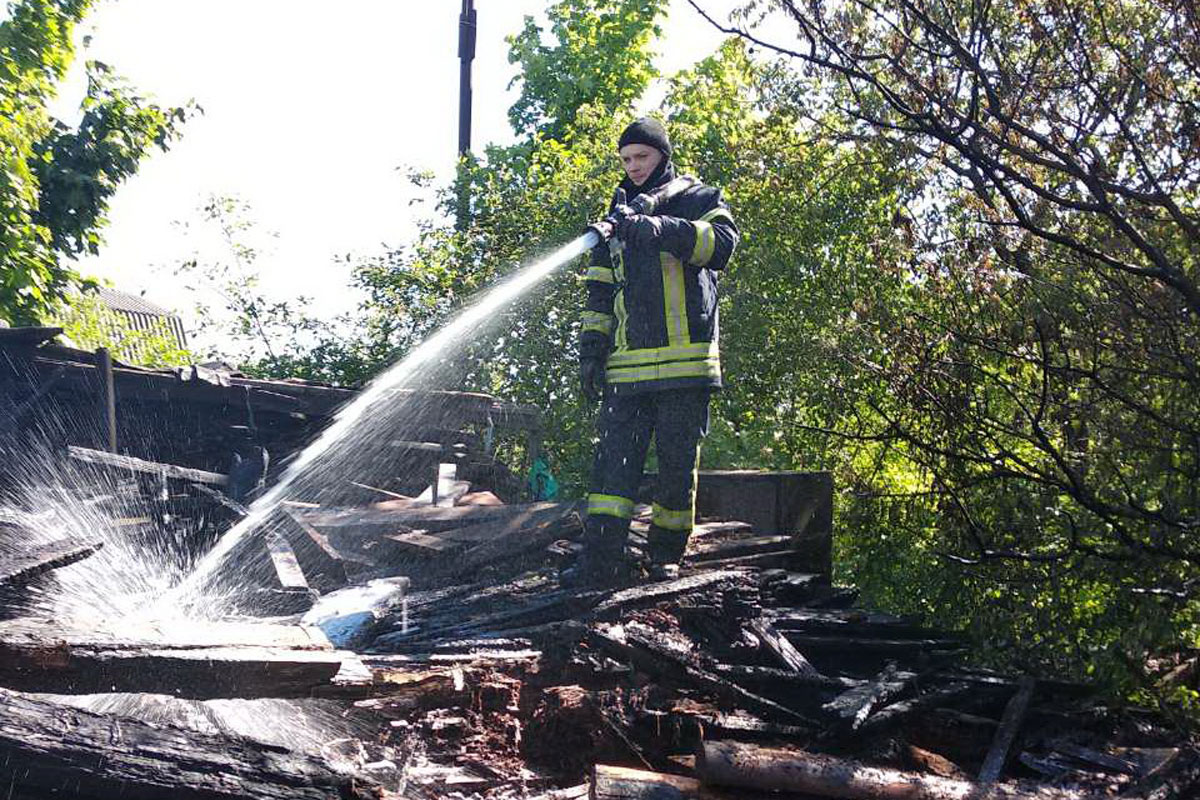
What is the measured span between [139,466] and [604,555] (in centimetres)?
429

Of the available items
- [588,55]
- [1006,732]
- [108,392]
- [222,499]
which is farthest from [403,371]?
[588,55]

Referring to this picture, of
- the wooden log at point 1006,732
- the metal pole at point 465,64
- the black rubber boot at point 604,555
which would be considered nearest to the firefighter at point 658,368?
the black rubber boot at point 604,555

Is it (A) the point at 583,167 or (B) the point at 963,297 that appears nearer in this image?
(B) the point at 963,297

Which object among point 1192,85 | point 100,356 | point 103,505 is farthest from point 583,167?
point 1192,85

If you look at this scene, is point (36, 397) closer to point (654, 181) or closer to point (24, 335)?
point (24, 335)

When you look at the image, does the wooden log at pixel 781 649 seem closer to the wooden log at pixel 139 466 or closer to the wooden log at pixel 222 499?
the wooden log at pixel 222 499

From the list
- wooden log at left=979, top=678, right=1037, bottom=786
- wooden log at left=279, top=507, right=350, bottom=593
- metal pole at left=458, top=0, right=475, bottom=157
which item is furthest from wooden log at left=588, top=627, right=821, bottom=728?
metal pole at left=458, top=0, right=475, bottom=157

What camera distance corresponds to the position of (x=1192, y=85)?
166 inches

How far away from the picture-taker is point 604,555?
5.89 m

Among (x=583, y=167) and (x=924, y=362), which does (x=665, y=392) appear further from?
(x=583, y=167)

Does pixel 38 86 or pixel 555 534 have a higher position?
pixel 38 86

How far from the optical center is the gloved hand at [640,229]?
18.2 feet

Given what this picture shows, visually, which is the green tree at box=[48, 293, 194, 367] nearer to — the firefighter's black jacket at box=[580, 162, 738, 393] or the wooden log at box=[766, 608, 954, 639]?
the firefighter's black jacket at box=[580, 162, 738, 393]

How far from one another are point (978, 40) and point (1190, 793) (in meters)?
2.96
